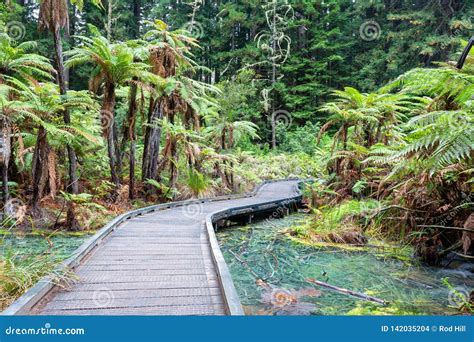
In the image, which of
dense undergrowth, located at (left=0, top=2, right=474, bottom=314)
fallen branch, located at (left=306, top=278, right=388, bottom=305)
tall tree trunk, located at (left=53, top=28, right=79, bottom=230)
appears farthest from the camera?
tall tree trunk, located at (left=53, top=28, right=79, bottom=230)

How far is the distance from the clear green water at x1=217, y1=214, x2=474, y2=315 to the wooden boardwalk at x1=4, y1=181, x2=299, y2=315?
610 mm

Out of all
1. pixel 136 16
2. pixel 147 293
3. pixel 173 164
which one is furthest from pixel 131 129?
pixel 136 16

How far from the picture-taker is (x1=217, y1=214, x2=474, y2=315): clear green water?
4.05 meters

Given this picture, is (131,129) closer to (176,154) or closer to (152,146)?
(152,146)

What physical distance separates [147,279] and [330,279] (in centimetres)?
247

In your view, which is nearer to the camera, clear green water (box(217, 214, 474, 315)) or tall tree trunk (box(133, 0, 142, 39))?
clear green water (box(217, 214, 474, 315))

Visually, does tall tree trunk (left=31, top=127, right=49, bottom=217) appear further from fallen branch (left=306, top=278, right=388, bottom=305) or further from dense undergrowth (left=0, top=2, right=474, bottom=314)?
fallen branch (left=306, top=278, right=388, bottom=305)

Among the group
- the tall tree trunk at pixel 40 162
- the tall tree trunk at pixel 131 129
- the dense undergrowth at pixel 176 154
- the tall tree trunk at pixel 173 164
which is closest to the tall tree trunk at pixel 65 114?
the dense undergrowth at pixel 176 154

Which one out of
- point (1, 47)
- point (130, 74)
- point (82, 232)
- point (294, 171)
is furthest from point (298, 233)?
point (294, 171)

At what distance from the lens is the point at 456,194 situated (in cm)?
547

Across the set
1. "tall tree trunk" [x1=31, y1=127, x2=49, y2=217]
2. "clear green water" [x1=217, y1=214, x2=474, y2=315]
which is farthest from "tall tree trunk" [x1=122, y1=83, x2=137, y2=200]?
"clear green water" [x1=217, y1=214, x2=474, y2=315]

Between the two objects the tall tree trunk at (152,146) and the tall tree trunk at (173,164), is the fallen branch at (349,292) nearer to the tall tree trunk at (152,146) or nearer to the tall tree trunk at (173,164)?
the tall tree trunk at (173,164)

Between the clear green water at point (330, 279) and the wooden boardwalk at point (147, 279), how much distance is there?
61 cm

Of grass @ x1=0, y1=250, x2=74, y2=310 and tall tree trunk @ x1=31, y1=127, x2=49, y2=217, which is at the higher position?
tall tree trunk @ x1=31, y1=127, x2=49, y2=217
